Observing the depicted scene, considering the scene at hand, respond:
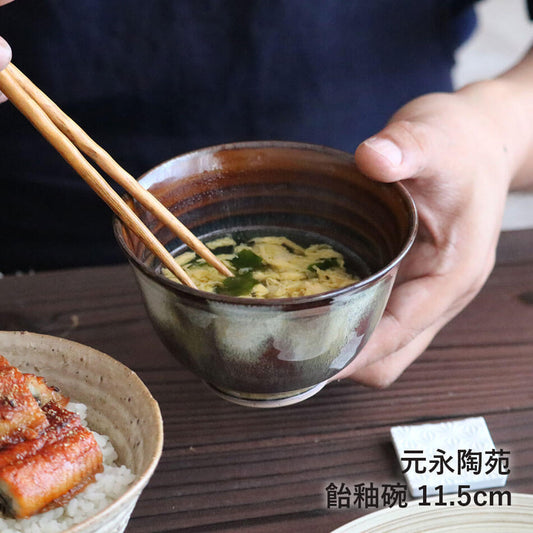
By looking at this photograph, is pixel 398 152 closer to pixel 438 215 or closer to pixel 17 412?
pixel 438 215

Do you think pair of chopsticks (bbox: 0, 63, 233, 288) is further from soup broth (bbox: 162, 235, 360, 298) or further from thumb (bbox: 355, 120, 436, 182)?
thumb (bbox: 355, 120, 436, 182)

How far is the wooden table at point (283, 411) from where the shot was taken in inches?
33.1

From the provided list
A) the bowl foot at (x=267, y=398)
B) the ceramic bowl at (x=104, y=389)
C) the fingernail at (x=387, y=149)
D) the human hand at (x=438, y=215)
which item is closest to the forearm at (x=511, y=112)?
the human hand at (x=438, y=215)

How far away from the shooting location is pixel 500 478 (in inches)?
33.8

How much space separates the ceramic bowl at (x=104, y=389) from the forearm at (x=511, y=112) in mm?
795

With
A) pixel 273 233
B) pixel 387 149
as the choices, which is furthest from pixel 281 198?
pixel 387 149

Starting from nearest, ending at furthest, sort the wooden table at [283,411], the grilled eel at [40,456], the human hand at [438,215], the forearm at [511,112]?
the grilled eel at [40,456] < the wooden table at [283,411] < the human hand at [438,215] < the forearm at [511,112]

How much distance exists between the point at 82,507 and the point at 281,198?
0.52 m

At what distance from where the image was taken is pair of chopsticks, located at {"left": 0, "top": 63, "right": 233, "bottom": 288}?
2.62 ft

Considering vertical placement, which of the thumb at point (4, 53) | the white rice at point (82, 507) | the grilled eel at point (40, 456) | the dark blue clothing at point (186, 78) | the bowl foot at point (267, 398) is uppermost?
the dark blue clothing at point (186, 78)

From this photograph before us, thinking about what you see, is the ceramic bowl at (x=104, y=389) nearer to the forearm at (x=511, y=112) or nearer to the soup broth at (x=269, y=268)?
the soup broth at (x=269, y=268)

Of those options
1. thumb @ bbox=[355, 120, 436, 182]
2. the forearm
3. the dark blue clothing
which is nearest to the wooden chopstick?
thumb @ bbox=[355, 120, 436, 182]

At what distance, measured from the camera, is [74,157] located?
819 mm

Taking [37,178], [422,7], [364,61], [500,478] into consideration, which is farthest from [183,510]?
[422,7]
